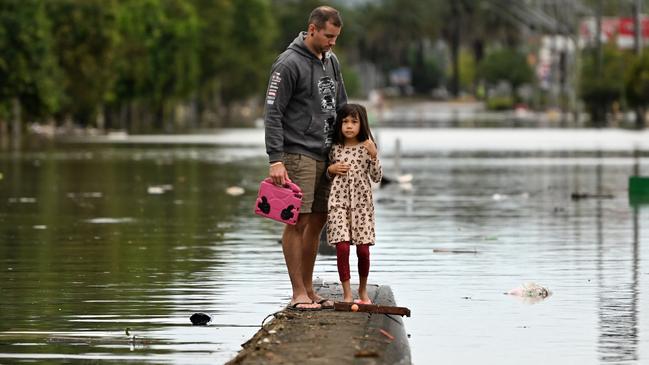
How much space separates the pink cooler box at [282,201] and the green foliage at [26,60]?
60189 millimetres

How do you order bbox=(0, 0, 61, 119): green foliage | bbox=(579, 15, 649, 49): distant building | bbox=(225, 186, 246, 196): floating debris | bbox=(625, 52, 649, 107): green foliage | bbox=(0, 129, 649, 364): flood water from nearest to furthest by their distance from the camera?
1. bbox=(0, 129, 649, 364): flood water
2. bbox=(225, 186, 246, 196): floating debris
3. bbox=(0, 0, 61, 119): green foliage
4. bbox=(625, 52, 649, 107): green foliage
5. bbox=(579, 15, 649, 49): distant building

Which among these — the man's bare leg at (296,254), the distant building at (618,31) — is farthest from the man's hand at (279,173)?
the distant building at (618,31)

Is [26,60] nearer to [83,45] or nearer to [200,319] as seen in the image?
[83,45]

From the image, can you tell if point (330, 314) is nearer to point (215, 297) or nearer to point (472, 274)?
point (215, 297)

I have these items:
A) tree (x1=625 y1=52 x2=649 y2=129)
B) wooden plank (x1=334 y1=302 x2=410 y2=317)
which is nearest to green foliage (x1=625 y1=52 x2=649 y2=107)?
tree (x1=625 y1=52 x2=649 y2=129)

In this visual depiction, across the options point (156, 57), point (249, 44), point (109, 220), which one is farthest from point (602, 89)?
point (109, 220)

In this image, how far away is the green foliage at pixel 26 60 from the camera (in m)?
72.9

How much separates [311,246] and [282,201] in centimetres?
70

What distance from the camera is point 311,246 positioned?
12961 mm

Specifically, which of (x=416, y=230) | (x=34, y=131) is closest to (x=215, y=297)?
(x=416, y=230)

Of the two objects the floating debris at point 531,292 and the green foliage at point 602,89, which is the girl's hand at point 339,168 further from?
A: the green foliage at point 602,89

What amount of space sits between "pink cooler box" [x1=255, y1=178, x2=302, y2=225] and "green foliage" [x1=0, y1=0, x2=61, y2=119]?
60.2 metres

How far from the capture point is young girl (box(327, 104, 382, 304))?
12562 mm

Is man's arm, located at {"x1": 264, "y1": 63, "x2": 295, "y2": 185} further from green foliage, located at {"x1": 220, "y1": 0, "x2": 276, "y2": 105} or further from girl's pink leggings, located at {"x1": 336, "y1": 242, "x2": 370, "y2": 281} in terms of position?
green foliage, located at {"x1": 220, "y1": 0, "x2": 276, "y2": 105}
